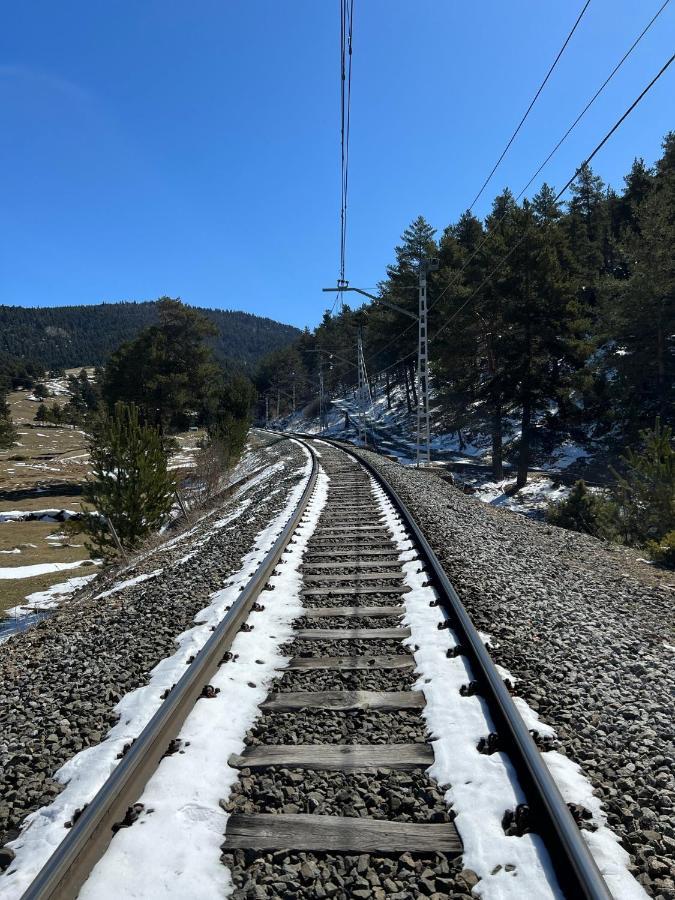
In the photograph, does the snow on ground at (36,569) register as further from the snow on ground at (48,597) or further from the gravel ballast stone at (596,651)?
the gravel ballast stone at (596,651)

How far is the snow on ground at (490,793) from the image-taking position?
2256 mm

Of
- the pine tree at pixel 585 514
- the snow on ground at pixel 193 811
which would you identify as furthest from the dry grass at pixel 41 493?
the snow on ground at pixel 193 811

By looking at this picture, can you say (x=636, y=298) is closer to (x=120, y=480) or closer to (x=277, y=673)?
(x=120, y=480)

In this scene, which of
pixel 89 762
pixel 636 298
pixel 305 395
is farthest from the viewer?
pixel 305 395

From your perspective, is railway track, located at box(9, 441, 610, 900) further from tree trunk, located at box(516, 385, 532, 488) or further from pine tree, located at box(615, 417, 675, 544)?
tree trunk, located at box(516, 385, 532, 488)

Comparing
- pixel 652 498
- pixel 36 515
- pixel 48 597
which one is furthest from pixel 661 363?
pixel 36 515

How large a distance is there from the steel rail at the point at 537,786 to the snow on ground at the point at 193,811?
4.67ft

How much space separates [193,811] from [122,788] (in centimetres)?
38

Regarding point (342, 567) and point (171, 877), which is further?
point (342, 567)

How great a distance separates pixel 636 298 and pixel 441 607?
83.1 ft

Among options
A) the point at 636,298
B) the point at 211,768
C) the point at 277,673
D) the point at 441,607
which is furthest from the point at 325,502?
the point at 636,298

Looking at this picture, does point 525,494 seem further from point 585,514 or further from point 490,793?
point 490,793

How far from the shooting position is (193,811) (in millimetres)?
2732

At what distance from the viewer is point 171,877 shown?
2.34m
